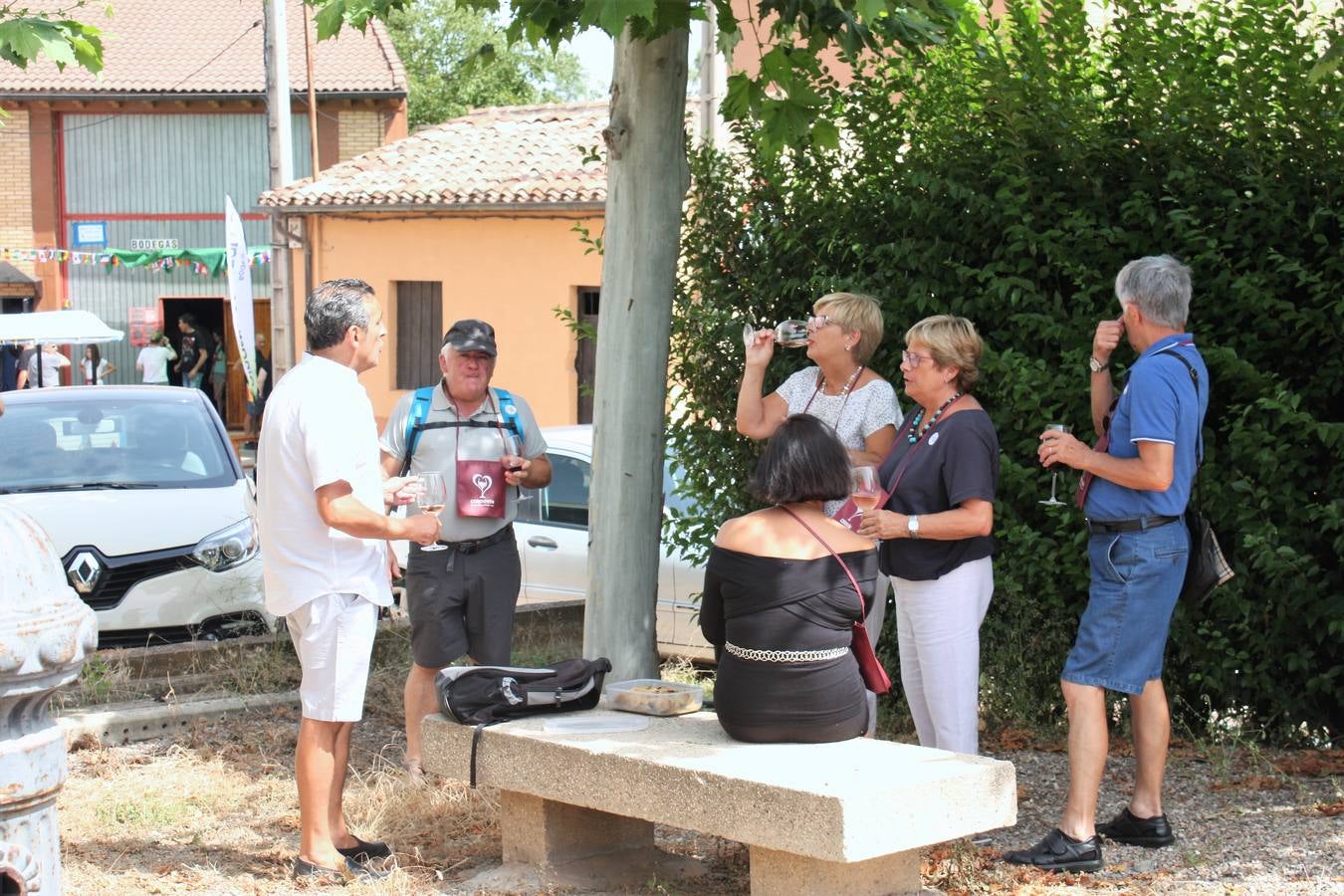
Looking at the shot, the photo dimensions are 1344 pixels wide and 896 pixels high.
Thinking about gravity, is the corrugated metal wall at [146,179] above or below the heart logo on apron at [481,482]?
above

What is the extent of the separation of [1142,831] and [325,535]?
111 inches

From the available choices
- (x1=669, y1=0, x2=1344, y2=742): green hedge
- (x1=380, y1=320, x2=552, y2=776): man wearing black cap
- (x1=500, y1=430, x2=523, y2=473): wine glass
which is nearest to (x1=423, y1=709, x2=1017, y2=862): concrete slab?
(x1=380, y1=320, x2=552, y2=776): man wearing black cap

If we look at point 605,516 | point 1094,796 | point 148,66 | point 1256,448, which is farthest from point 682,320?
point 148,66

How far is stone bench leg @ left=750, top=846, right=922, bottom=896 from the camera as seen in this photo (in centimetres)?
419

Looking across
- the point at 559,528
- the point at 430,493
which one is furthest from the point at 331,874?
the point at 559,528

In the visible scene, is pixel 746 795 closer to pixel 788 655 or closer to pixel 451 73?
pixel 788 655

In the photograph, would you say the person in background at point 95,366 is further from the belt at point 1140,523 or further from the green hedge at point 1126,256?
the belt at point 1140,523

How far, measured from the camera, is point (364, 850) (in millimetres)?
5086

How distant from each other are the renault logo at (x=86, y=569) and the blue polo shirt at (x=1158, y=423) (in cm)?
537

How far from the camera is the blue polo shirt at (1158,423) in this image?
184 inches

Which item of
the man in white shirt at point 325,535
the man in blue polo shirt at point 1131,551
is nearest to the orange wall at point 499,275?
the man in white shirt at point 325,535

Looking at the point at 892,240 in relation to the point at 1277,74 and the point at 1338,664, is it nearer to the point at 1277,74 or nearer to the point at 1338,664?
the point at 1277,74

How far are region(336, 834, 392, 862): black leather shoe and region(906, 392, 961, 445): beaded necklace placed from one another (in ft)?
7.44

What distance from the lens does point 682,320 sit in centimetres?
702
